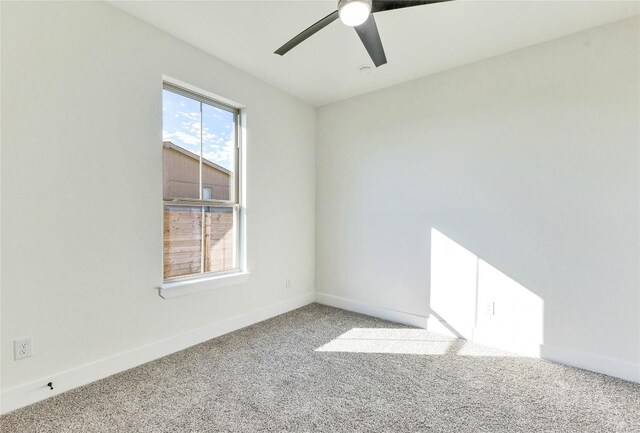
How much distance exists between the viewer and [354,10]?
1594 mm

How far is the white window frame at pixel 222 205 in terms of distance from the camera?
264 cm

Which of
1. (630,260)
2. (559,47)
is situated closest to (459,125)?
(559,47)

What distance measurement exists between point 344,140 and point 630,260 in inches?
111

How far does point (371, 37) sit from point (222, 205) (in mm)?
2009

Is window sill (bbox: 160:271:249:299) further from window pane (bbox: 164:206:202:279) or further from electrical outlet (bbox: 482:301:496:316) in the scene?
electrical outlet (bbox: 482:301:496:316)

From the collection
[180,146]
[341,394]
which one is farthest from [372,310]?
[180,146]

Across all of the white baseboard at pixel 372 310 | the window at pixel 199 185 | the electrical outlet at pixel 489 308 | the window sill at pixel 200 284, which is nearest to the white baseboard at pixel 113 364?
the window sill at pixel 200 284

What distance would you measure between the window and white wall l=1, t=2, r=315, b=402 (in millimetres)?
177

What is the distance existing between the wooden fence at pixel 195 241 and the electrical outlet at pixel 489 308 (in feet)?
8.13

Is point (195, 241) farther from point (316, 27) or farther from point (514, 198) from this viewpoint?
point (514, 198)

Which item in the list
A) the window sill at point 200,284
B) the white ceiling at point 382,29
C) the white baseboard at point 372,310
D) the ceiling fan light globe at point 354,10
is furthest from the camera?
the white baseboard at point 372,310

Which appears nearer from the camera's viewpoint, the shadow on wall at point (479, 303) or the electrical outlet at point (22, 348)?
the electrical outlet at point (22, 348)

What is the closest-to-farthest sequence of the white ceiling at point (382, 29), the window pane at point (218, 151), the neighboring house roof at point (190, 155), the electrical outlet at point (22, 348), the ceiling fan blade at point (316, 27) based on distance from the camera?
Result: the ceiling fan blade at point (316, 27) → the electrical outlet at point (22, 348) → the white ceiling at point (382, 29) → the neighboring house roof at point (190, 155) → the window pane at point (218, 151)

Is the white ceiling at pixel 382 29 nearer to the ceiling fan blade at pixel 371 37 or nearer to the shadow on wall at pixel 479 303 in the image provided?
the ceiling fan blade at pixel 371 37
